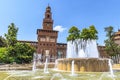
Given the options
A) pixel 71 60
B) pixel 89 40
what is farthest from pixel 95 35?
pixel 71 60

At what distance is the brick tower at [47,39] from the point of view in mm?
54750

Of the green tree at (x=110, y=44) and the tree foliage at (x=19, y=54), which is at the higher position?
the green tree at (x=110, y=44)

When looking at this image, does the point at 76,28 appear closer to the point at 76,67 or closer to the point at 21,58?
the point at 21,58

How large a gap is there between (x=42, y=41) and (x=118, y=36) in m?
28.8

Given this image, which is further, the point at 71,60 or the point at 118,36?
the point at 118,36

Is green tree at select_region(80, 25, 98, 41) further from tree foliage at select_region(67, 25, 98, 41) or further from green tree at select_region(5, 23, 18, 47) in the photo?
green tree at select_region(5, 23, 18, 47)

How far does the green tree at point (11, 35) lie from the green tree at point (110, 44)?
84.5 ft

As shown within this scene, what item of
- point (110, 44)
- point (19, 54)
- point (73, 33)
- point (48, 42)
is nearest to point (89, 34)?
point (73, 33)

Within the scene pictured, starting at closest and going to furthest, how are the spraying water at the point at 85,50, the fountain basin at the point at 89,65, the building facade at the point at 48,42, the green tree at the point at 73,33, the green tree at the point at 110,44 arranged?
the fountain basin at the point at 89,65 < the spraying water at the point at 85,50 < the green tree at the point at 73,33 < the green tree at the point at 110,44 < the building facade at the point at 48,42

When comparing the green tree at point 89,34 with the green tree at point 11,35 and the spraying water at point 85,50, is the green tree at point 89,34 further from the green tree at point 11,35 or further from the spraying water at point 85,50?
the green tree at point 11,35

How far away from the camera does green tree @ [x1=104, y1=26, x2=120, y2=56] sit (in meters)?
46.1

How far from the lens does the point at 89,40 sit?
39.8 meters

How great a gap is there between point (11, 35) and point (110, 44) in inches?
1076

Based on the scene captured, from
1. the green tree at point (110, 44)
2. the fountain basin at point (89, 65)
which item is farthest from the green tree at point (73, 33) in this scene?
the fountain basin at point (89, 65)
